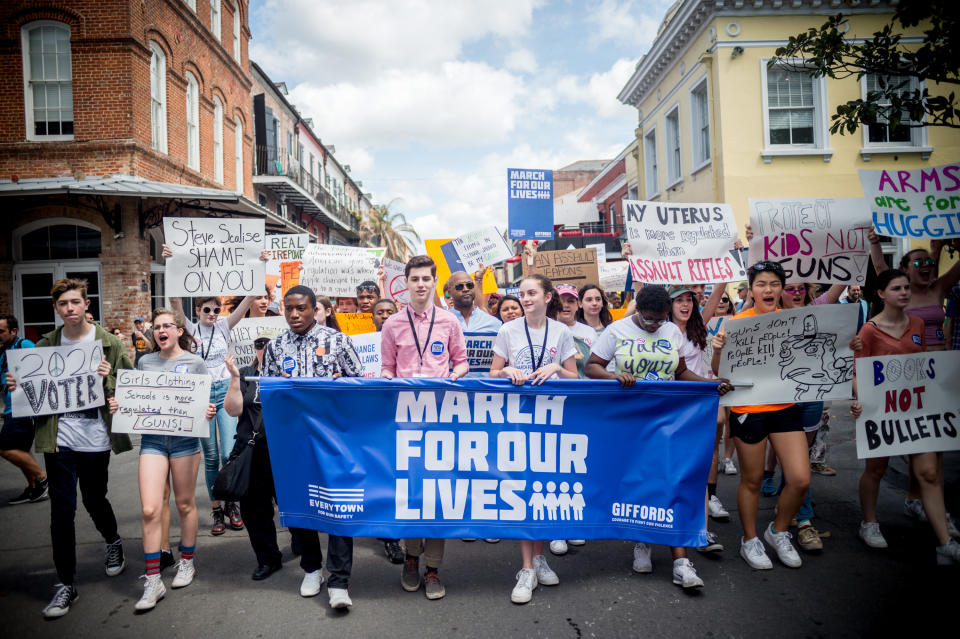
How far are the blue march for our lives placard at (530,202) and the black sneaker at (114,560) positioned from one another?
8.18 metres

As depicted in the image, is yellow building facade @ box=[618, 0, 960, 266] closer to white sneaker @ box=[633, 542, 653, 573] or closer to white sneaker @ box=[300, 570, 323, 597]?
white sneaker @ box=[633, 542, 653, 573]

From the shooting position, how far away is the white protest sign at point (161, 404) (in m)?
4.04

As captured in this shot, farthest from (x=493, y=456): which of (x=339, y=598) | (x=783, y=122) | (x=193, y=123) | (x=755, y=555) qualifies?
(x=193, y=123)

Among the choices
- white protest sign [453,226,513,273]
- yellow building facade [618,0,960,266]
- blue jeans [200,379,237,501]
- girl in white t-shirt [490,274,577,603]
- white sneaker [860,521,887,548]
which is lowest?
white sneaker [860,521,887,548]

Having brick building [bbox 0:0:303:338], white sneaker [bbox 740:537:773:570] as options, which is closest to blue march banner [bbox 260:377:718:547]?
white sneaker [bbox 740:537:773:570]

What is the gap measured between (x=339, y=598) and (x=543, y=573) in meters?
1.31

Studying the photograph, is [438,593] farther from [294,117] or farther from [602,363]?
[294,117]

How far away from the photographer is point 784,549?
4156mm

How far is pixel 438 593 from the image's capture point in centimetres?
379

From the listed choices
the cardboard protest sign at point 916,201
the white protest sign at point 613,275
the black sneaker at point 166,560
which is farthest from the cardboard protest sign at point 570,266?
the black sneaker at point 166,560

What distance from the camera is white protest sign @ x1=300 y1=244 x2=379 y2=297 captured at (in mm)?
8727

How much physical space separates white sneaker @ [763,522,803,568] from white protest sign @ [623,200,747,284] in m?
2.30

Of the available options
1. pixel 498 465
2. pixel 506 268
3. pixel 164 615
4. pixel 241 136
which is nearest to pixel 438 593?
pixel 498 465

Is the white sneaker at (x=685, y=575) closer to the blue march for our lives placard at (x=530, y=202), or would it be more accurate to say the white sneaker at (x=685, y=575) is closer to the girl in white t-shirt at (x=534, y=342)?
the girl in white t-shirt at (x=534, y=342)
